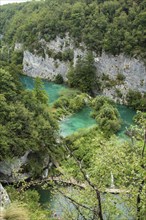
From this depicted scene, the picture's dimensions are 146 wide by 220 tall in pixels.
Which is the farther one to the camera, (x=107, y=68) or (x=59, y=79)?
(x=59, y=79)

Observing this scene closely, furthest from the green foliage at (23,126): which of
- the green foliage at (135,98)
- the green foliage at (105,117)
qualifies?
the green foliage at (135,98)

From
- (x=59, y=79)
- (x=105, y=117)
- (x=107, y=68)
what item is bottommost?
(x=105, y=117)

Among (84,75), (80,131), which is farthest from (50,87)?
(80,131)

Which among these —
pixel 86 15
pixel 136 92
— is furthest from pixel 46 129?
pixel 86 15

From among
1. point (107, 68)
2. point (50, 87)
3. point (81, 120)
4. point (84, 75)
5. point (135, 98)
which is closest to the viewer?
point (81, 120)

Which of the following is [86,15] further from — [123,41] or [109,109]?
[109,109]

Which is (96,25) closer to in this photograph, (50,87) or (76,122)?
(50,87)

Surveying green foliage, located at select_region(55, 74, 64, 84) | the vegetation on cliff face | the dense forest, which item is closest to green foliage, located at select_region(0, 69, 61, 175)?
the dense forest
